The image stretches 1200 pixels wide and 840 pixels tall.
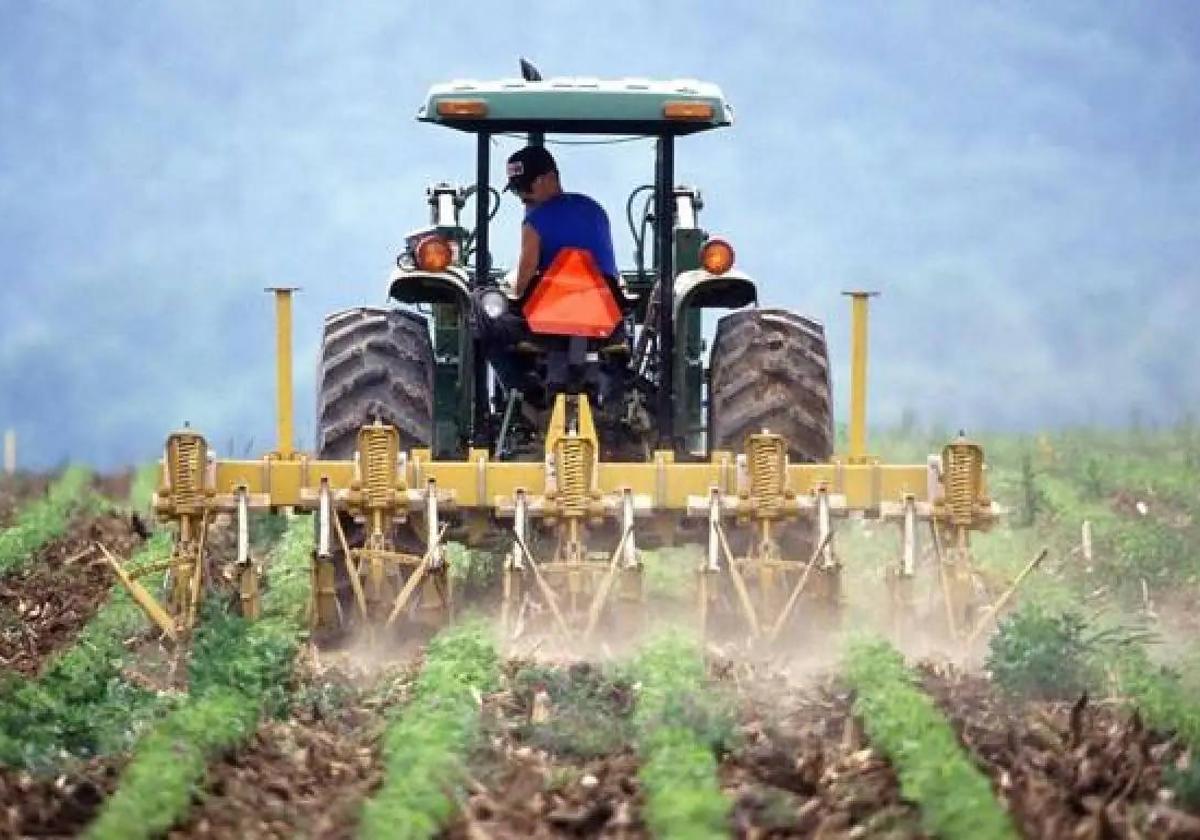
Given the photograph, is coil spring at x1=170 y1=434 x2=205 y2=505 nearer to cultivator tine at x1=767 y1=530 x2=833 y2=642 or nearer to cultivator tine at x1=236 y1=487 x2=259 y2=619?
cultivator tine at x1=236 y1=487 x2=259 y2=619

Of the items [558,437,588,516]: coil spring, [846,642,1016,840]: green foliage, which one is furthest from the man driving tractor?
[846,642,1016,840]: green foliage

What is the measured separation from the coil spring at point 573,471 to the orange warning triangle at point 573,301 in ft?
→ 2.57

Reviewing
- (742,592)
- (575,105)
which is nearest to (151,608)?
(742,592)

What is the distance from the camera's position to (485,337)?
12.7 meters

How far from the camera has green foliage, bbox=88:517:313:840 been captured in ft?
26.3

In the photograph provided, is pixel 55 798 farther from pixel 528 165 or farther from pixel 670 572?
pixel 670 572

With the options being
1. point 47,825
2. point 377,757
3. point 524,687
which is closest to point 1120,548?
point 524,687

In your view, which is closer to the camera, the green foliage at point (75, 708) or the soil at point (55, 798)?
the soil at point (55, 798)

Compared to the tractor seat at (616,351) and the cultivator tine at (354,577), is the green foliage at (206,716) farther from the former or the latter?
the tractor seat at (616,351)

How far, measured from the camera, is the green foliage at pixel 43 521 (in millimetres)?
16316

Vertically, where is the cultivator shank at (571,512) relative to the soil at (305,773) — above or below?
above

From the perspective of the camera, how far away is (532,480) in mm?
11914

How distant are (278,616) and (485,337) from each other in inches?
61.9

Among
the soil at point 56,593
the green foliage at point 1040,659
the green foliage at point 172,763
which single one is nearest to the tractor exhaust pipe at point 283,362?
the soil at point 56,593
